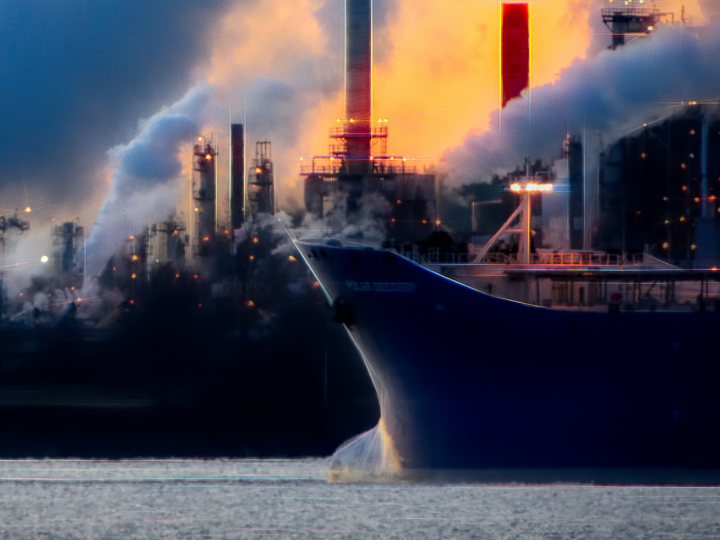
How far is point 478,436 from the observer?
5.88 meters

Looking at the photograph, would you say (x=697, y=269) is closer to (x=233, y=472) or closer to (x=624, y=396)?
(x=624, y=396)

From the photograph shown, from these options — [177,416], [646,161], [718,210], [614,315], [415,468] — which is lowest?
[177,416]

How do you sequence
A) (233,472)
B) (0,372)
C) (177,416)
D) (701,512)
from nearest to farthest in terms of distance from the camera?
(701,512), (233,472), (177,416), (0,372)

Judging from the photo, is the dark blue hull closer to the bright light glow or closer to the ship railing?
the ship railing

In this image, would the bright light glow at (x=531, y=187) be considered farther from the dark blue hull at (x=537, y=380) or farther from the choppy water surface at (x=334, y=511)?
the choppy water surface at (x=334, y=511)

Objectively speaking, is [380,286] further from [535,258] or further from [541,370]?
[541,370]

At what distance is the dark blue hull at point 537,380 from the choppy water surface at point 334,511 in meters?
2.12

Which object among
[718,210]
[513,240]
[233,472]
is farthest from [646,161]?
[233,472]

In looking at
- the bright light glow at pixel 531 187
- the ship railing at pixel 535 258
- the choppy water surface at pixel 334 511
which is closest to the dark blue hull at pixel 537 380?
the ship railing at pixel 535 258

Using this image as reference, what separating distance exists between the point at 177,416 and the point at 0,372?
5.60 meters

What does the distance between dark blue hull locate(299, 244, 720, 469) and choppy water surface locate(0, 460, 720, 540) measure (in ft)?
6.96

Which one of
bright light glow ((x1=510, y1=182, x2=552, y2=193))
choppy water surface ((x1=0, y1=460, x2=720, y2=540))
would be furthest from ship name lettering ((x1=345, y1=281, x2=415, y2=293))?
choppy water surface ((x1=0, y1=460, x2=720, y2=540))

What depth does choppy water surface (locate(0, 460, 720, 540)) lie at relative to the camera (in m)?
2.89

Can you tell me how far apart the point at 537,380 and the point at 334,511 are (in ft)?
10.5
